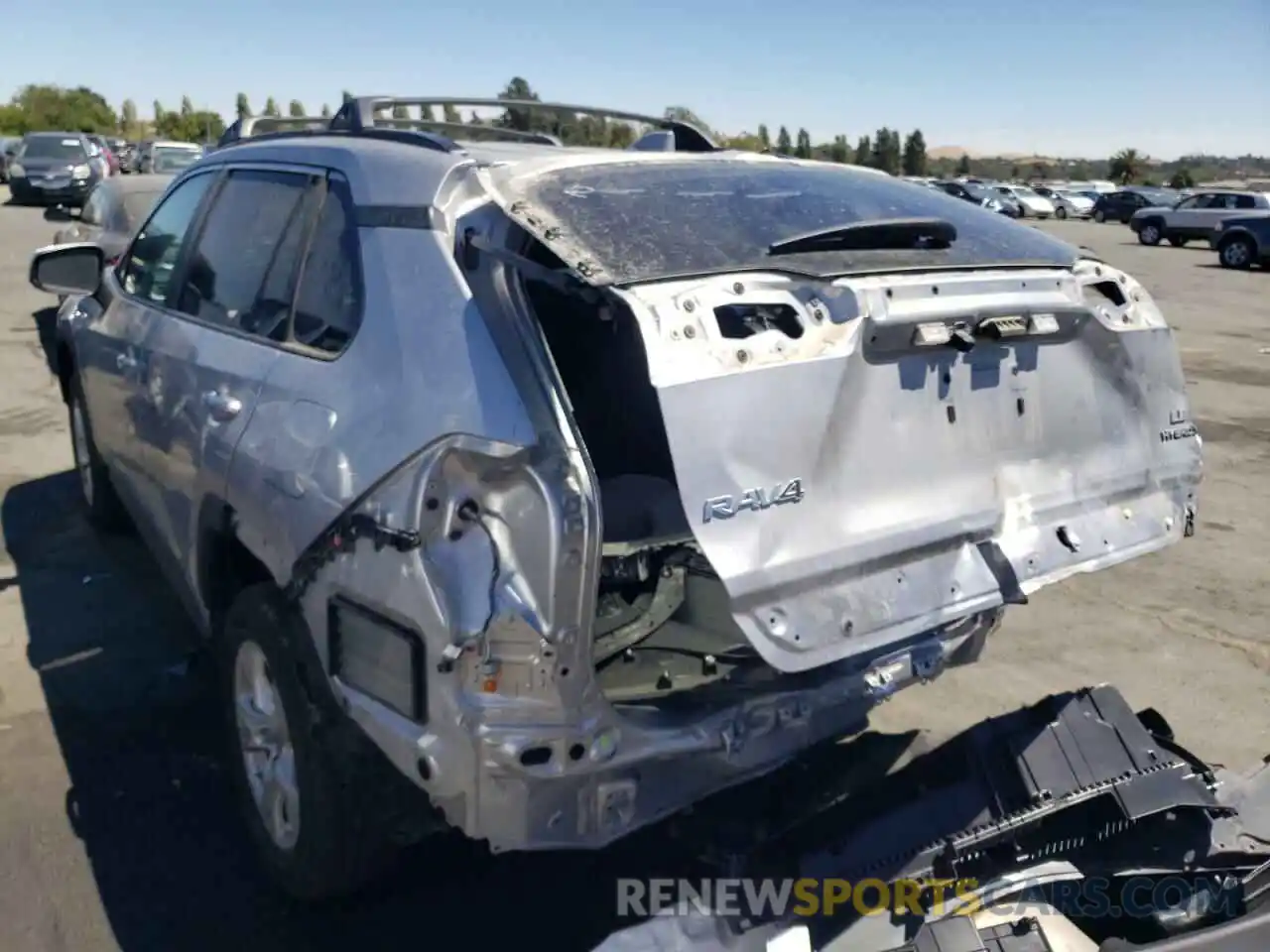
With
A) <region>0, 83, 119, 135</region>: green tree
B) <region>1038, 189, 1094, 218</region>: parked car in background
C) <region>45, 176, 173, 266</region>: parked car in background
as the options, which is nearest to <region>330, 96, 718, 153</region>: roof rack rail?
<region>45, 176, 173, 266</region>: parked car in background

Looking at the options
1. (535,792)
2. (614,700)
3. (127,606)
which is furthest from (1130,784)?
(127,606)

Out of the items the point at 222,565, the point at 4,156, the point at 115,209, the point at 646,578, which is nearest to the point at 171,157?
the point at 115,209

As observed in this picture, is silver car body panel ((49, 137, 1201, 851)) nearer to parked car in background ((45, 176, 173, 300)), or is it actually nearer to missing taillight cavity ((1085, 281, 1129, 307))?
missing taillight cavity ((1085, 281, 1129, 307))

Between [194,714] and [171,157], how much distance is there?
21.4 meters

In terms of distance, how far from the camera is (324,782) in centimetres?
279

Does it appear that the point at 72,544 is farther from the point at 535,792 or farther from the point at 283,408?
the point at 535,792

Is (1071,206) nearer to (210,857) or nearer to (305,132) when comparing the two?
(305,132)

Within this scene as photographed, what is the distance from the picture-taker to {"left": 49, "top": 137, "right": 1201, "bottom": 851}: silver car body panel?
2324 mm

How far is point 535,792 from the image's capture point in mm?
2357

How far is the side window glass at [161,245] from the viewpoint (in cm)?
411

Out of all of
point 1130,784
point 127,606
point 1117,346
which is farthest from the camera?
point 127,606

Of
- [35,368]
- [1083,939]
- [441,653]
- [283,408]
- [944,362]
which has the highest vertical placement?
[944,362]

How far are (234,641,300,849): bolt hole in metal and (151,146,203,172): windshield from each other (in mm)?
21424

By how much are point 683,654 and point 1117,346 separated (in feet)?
4.93
